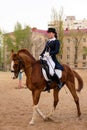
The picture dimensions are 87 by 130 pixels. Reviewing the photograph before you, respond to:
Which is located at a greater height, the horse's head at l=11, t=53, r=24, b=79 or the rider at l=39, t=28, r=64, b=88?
the rider at l=39, t=28, r=64, b=88

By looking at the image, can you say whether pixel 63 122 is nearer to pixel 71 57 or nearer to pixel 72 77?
pixel 72 77

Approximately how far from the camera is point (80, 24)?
11956 cm

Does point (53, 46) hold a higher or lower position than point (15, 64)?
higher

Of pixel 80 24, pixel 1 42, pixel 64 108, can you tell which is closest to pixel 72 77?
A: pixel 64 108

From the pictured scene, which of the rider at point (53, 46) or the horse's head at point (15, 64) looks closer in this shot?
the horse's head at point (15, 64)

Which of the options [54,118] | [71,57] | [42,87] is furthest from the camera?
[71,57]

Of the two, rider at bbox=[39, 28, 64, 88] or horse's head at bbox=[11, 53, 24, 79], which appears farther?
rider at bbox=[39, 28, 64, 88]

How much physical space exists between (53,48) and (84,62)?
85385 millimetres

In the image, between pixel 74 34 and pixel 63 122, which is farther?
pixel 74 34

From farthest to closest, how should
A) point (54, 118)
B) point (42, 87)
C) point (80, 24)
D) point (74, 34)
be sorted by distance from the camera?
point (80, 24)
point (74, 34)
point (54, 118)
point (42, 87)

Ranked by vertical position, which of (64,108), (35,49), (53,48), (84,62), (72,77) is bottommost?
(84,62)

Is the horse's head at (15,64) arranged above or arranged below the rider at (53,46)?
below

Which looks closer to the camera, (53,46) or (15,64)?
(15,64)

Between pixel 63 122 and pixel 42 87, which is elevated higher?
pixel 42 87
